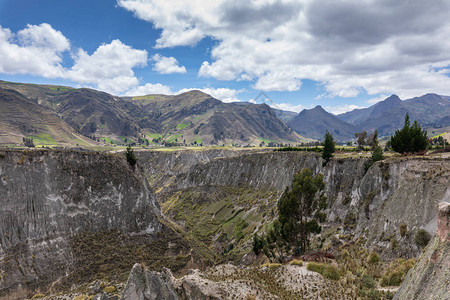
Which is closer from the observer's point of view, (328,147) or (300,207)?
(300,207)

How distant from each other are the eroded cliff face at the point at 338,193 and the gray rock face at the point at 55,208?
29.7m

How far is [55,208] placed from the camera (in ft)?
141

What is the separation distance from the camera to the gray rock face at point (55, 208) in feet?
122

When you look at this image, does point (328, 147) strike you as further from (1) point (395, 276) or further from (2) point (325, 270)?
(1) point (395, 276)

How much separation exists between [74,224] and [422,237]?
4946 cm

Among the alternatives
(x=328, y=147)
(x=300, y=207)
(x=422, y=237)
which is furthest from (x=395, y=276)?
(x=328, y=147)

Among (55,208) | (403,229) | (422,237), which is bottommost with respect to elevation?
(55,208)

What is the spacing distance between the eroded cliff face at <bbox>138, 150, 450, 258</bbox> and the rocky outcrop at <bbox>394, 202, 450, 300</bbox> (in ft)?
51.4

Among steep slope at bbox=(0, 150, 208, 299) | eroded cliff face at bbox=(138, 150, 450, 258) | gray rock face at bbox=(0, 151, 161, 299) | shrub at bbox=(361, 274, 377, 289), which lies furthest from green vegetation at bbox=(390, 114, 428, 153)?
gray rock face at bbox=(0, 151, 161, 299)

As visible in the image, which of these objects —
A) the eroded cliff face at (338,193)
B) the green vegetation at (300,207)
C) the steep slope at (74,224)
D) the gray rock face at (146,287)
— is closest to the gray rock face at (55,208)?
the steep slope at (74,224)

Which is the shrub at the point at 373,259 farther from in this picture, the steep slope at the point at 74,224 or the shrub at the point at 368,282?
the steep slope at the point at 74,224

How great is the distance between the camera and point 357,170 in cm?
5034

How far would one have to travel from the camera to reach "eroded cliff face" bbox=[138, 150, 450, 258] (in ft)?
86.4

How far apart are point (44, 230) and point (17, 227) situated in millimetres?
3530
